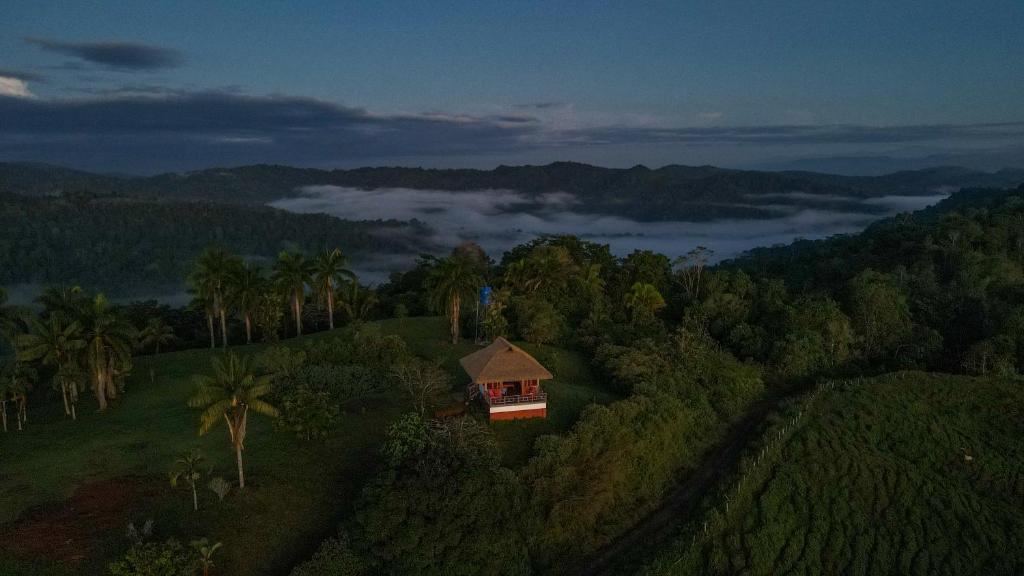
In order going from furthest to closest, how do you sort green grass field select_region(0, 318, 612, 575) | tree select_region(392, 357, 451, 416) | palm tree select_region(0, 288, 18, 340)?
palm tree select_region(0, 288, 18, 340) < tree select_region(392, 357, 451, 416) < green grass field select_region(0, 318, 612, 575)

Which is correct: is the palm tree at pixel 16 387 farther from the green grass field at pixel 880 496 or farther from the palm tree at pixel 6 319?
the green grass field at pixel 880 496

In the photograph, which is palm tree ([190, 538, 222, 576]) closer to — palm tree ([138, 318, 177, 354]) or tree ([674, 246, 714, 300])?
palm tree ([138, 318, 177, 354])

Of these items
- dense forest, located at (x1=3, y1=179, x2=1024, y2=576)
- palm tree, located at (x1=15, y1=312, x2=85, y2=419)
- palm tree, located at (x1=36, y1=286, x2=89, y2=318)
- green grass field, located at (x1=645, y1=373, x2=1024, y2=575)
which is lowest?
green grass field, located at (x1=645, y1=373, x2=1024, y2=575)

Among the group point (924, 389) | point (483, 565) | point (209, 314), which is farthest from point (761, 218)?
point (483, 565)

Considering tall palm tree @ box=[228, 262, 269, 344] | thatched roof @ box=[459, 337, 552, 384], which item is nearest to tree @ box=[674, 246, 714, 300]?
thatched roof @ box=[459, 337, 552, 384]

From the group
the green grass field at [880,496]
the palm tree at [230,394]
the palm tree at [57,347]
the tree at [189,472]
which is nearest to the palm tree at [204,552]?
the tree at [189,472]

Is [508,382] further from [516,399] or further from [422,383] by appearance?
[422,383]

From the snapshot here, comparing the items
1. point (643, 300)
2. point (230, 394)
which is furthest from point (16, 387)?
point (643, 300)
